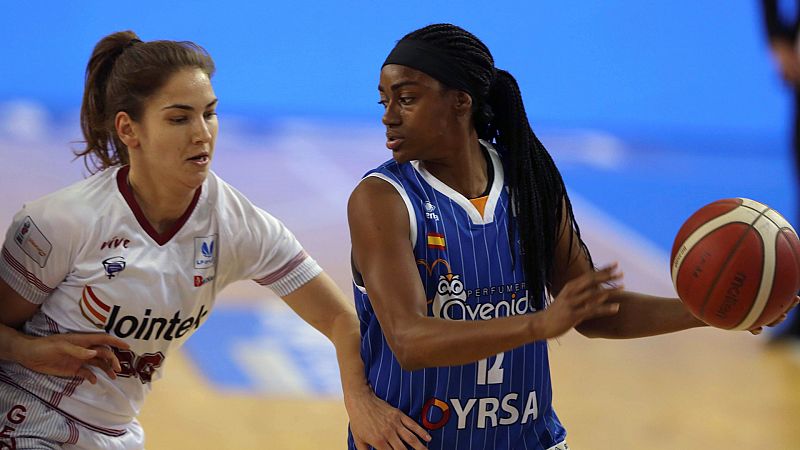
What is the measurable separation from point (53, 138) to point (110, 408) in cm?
629

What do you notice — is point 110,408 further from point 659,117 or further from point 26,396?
point 659,117

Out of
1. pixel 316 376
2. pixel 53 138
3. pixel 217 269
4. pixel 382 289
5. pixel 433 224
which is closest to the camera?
pixel 382 289

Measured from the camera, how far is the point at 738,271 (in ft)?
7.41

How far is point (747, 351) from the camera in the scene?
555cm

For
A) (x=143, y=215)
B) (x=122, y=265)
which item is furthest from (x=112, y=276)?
(x=143, y=215)

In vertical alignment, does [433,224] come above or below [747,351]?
above

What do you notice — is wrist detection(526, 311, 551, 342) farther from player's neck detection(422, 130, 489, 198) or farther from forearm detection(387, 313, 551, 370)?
player's neck detection(422, 130, 489, 198)

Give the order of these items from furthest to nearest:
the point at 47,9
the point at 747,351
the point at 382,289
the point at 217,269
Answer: the point at 47,9, the point at 747,351, the point at 217,269, the point at 382,289

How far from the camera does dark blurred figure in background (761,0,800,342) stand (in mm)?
5699

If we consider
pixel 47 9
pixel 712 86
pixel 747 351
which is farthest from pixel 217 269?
pixel 712 86

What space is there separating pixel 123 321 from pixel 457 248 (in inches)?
32.2

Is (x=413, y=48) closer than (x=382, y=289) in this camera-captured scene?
No

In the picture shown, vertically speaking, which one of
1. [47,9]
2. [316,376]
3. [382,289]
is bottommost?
[316,376]

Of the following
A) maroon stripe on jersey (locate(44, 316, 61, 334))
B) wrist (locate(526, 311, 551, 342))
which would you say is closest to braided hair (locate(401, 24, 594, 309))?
wrist (locate(526, 311, 551, 342))
